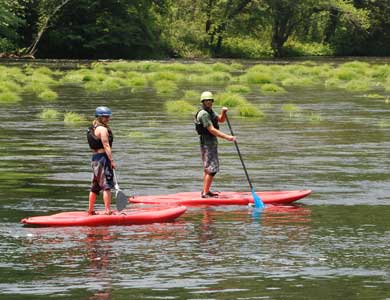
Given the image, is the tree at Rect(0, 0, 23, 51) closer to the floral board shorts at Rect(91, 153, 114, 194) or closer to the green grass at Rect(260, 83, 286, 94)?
the green grass at Rect(260, 83, 286, 94)

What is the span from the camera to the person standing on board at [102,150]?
15062 mm

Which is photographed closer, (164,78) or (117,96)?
(117,96)

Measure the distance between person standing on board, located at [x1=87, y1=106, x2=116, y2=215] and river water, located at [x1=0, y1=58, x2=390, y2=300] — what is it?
0.63 meters

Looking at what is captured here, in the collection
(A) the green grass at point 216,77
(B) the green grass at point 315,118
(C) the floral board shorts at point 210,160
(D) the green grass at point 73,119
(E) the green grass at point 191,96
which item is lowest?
(A) the green grass at point 216,77

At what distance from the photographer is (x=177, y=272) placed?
1247 centimetres

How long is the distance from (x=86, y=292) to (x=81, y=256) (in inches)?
76.4

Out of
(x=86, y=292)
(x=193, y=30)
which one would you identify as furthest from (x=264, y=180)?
(x=193, y=30)

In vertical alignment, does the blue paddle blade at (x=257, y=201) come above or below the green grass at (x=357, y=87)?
above

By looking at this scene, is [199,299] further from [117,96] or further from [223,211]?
[117,96]

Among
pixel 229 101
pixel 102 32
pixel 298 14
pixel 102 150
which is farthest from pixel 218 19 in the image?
pixel 102 150

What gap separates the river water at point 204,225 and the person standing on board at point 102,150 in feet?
2.06

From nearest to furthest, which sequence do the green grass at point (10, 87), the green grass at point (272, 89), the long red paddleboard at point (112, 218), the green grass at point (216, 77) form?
the long red paddleboard at point (112, 218) < the green grass at point (10, 87) < the green grass at point (272, 89) < the green grass at point (216, 77)

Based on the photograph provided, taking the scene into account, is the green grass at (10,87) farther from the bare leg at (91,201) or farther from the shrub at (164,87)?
the bare leg at (91,201)

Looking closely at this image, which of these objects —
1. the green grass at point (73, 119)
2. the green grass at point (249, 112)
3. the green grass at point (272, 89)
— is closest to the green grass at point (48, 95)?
the green grass at point (73, 119)
